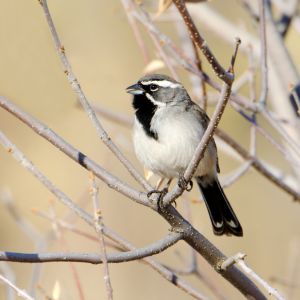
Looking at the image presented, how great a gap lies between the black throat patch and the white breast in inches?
0.9

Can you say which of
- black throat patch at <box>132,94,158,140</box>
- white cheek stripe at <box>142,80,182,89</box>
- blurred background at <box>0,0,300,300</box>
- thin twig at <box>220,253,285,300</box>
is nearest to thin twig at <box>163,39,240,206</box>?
thin twig at <box>220,253,285,300</box>

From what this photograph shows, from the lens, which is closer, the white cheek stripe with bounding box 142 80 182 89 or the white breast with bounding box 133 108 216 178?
the white breast with bounding box 133 108 216 178

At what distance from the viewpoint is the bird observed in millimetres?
4168

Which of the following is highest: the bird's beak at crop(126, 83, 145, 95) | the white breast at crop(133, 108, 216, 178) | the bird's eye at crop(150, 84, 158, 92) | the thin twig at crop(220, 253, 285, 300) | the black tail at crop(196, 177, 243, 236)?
the bird's eye at crop(150, 84, 158, 92)

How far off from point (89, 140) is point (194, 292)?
6.18m

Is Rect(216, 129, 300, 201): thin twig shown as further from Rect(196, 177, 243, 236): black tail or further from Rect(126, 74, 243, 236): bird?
Rect(196, 177, 243, 236): black tail

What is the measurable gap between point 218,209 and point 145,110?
773 mm

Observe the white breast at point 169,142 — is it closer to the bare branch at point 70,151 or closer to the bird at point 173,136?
the bird at point 173,136

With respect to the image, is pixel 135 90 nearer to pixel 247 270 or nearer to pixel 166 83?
pixel 166 83

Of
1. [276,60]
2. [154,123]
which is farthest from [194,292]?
[276,60]

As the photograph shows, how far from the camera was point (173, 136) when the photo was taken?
164 inches

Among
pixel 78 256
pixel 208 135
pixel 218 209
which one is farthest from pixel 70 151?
pixel 218 209

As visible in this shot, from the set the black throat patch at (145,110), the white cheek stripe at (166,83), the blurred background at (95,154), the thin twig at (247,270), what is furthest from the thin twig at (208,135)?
the blurred background at (95,154)

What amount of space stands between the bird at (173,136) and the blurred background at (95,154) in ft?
9.35
